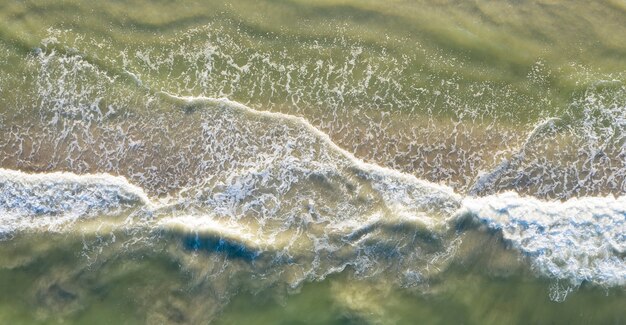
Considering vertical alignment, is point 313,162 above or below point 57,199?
above

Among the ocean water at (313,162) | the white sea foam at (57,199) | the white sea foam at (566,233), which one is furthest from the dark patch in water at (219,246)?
the white sea foam at (566,233)

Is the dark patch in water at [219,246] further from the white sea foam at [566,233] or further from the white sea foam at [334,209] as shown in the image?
the white sea foam at [566,233]

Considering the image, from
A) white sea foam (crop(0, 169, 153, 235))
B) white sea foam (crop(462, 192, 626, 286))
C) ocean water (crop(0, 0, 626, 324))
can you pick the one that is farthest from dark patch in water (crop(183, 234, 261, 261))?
white sea foam (crop(462, 192, 626, 286))

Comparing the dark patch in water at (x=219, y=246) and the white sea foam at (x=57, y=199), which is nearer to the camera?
the dark patch in water at (x=219, y=246)

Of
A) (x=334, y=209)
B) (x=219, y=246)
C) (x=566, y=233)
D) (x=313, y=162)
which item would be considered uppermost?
(x=313, y=162)

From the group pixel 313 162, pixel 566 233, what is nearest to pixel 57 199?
pixel 313 162

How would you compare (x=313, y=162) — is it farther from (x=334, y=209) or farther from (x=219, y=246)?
(x=219, y=246)

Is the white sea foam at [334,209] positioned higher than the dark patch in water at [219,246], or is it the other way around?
the white sea foam at [334,209]

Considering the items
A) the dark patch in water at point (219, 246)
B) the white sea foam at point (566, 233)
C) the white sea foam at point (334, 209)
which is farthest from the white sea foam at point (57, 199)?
the white sea foam at point (566, 233)

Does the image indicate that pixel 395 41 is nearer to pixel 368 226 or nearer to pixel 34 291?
pixel 368 226

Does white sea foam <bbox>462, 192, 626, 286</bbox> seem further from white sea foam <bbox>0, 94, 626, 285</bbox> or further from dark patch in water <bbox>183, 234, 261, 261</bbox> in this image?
dark patch in water <bbox>183, 234, 261, 261</bbox>
